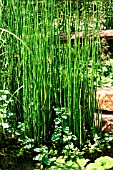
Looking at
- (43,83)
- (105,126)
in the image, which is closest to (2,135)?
(43,83)

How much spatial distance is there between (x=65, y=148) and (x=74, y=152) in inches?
2.4

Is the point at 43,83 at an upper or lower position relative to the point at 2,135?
upper

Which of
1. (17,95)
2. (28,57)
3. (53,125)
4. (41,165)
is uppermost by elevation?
(28,57)

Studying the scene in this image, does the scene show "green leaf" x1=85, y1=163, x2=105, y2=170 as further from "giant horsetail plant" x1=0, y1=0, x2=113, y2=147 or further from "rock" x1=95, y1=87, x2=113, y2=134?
"rock" x1=95, y1=87, x2=113, y2=134

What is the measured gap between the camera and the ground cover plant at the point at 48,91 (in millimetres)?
2195

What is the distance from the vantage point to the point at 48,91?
229cm

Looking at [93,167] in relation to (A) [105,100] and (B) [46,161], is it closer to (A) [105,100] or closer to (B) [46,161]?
(B) [46,161]

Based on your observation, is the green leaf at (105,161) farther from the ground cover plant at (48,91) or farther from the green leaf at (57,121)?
the green leaf at (57,121)

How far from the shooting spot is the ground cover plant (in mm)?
2195

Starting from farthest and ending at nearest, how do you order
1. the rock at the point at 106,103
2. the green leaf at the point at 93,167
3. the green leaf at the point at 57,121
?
the rock at the point at 106,103, the green leaf at the point at 57,121, the green leaf at the point at 93,167

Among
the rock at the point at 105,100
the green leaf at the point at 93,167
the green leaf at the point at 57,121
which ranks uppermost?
the rock at the point at 105,100

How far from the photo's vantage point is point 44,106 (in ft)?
7.56

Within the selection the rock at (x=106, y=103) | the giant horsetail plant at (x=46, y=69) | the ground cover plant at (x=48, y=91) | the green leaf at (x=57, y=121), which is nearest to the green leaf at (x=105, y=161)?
the ground cover plant at (x=48, y=91)

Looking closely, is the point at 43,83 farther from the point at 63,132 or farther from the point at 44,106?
the point at 63,132
